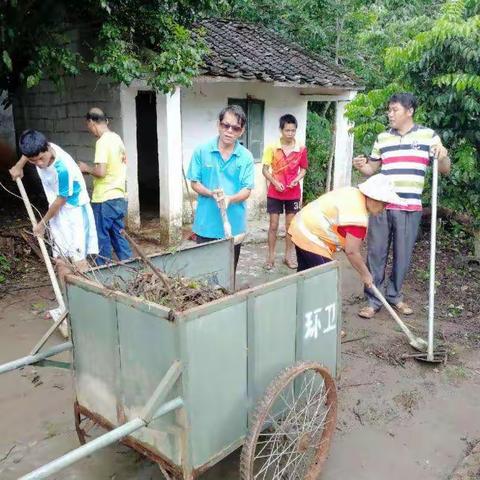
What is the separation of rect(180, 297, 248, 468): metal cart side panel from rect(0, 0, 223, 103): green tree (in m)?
4.33

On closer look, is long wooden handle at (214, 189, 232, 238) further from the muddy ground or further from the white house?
the white house

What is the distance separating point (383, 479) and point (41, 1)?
5.91m

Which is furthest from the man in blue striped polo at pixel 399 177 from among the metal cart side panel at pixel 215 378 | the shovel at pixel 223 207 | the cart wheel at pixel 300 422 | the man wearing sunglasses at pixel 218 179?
the metal cart side panel at pixel 215 378

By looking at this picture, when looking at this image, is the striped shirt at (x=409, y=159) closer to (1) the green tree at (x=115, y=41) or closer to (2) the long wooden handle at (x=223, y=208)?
(2) the long wooden handle at (x=223, y=208)

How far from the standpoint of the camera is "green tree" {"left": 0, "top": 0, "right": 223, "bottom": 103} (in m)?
5.47

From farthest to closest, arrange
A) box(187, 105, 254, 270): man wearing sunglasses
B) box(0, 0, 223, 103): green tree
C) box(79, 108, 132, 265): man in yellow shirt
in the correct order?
box(0, 0, 223, 103): green tree < box(79, 108, 132, 265): man in yellow shirt < box(187, 105, 254, 270): man wearing sunglasses

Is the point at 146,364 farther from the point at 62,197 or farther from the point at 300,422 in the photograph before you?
the point at 62,197

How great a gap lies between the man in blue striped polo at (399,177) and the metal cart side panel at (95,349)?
3044 millimetres

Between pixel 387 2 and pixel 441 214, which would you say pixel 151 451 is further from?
pixel 387 2

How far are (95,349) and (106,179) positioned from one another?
308 centimetres

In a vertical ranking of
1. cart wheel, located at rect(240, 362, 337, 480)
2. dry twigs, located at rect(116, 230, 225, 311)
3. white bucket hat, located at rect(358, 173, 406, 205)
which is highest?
white bucket hat, located at rect(358, 173, 406, 205)

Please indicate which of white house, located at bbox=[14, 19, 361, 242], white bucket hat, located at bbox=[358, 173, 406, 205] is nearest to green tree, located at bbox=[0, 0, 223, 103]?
white house, located at bbox=[14, 19, 361, 242]

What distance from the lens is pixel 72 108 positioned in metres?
8.23

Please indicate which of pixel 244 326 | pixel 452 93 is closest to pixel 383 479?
pixel 244 326
